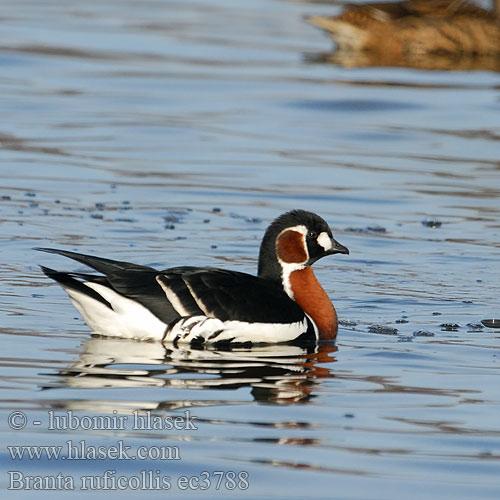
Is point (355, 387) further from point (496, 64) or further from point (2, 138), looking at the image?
point (496, 64)

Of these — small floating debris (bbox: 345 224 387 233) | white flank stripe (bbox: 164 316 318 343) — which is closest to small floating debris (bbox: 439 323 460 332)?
white flank stripe (bbox: 164 316 318 343)

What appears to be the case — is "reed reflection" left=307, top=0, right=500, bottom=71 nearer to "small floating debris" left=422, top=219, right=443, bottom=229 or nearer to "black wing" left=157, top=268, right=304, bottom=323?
"small floating debris" left=422, top=219, right=443, bottom=229

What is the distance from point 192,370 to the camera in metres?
8.11

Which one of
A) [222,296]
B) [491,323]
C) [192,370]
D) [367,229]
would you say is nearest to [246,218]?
[367,229]

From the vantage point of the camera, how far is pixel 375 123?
1884cm

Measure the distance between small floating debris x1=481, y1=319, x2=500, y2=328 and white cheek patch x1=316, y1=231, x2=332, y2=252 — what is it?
4.32 ft

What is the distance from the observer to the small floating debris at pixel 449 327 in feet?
31.3

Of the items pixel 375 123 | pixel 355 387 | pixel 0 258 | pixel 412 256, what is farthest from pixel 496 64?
pixel 355 387

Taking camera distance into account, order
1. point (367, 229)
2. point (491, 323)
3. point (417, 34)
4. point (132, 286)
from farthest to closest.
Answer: point (417, 34) < point (367, 229) < point (491, 323) < point (132, 286)

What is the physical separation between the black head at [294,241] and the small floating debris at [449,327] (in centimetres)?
92

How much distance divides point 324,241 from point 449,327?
1127mm

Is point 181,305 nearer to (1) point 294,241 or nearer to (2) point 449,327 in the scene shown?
(1) point 294,241

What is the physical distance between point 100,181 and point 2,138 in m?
2.61

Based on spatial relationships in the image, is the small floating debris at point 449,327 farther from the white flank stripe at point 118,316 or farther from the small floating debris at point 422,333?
the white flank stripe at point 118,316
